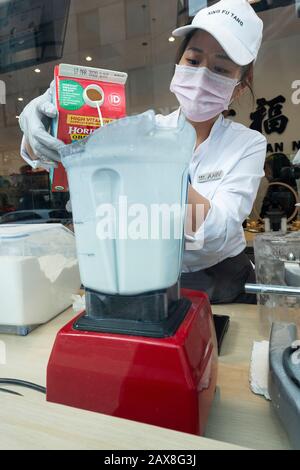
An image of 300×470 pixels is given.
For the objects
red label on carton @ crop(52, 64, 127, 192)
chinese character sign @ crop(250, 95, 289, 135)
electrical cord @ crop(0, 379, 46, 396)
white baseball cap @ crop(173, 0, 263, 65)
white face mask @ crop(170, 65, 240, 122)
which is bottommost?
electrical cord @ crop(0, 379, 46, 396)

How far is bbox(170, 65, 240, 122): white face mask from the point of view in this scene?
85cm

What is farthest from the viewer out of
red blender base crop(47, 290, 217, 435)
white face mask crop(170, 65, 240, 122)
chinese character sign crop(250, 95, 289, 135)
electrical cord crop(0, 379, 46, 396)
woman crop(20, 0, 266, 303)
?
chinese character sign crop(250, 95, 289, 135)

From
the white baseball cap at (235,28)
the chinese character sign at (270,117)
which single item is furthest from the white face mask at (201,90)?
Result: the chinese character sign at (270,117)

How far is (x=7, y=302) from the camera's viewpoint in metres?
0.72

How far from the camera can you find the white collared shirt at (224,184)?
2.25 feet

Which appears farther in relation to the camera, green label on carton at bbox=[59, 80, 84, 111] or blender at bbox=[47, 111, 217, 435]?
green label on carton at bbox=[59, 80, 84, 111]

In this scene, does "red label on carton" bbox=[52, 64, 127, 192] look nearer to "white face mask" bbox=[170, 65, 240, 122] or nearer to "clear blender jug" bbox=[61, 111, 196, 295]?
"clear blender jug" bbox=[61, 111, 196, 295]

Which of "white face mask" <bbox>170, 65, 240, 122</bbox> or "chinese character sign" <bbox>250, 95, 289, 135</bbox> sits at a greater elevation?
"chinese character sign" <bbox>250, 95, 289, 135</bbox>

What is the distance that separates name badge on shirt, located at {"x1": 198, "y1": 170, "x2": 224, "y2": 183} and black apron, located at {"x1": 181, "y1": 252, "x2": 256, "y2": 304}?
243 millimetres

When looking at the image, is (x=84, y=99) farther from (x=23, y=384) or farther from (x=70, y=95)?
(x=23, y=384)

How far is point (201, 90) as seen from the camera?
2.80ft

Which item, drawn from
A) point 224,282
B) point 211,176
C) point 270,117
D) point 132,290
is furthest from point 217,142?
point 270,117

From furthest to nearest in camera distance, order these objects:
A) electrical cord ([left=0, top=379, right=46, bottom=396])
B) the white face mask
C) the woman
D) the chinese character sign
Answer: the chinese character sign → the white face mask → the woman → electrical cord ([left=0, top=379, right=46, bottom=396])

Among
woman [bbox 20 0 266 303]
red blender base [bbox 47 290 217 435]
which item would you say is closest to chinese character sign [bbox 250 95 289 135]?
woman [bbox 20 0 266 303]
